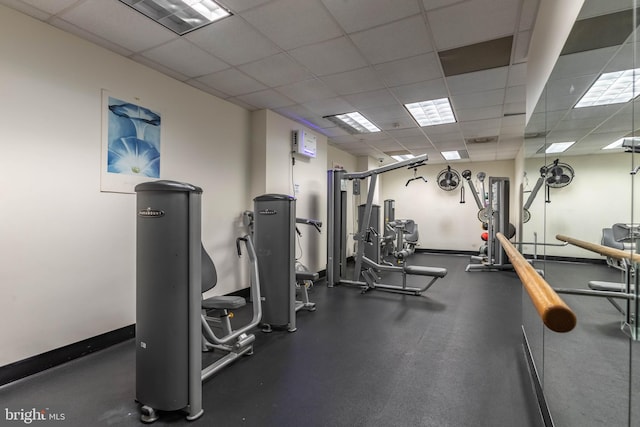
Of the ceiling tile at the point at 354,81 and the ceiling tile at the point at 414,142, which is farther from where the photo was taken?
the ceiling tile at the point at 414,142

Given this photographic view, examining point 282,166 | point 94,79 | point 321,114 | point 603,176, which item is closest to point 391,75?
point 321,114

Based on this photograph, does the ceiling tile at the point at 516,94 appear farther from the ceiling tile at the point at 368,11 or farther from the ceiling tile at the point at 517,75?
the ceiling tile at the point at 368,11

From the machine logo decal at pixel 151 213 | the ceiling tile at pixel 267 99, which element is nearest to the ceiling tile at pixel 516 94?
the ceiling tile at pixel 267 99

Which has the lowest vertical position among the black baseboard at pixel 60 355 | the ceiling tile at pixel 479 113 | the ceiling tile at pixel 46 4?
the black baseboard at pixel 60 355

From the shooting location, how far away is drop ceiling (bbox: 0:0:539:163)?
7.40 feet

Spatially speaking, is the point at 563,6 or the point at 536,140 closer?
the point at 563,6

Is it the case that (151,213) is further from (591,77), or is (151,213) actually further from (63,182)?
(591,77)

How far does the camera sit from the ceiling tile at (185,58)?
279cm

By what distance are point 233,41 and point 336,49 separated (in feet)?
3.00

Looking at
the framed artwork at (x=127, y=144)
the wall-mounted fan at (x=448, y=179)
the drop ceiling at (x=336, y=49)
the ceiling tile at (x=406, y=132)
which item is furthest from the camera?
the wall-mounted fan at (x=448, y=179)

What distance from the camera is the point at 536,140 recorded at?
236cm

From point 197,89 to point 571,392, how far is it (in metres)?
4.31

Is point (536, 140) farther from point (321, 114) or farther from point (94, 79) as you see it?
point (94, 79)

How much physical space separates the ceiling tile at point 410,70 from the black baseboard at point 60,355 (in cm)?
365
